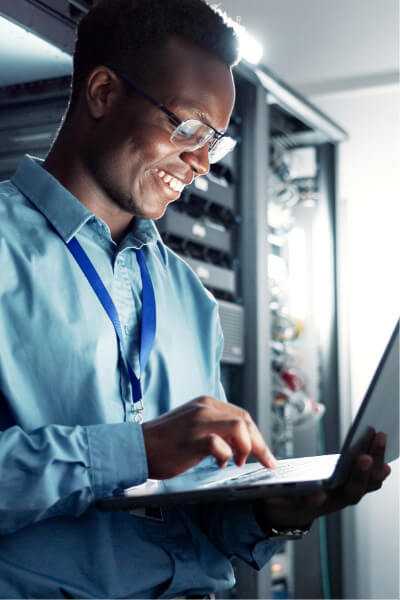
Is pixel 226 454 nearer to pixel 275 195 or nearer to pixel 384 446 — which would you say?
pixel 384 446

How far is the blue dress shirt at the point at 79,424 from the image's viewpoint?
2.83 feet

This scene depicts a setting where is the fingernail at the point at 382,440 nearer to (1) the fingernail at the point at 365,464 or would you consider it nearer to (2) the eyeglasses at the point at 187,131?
(1) the fingernail at the point at 365,464

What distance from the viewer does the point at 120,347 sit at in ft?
3.44

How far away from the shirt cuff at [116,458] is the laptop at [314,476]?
0.02 meters

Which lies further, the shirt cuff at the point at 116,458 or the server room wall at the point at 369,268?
the server room wall at the point at 369,268

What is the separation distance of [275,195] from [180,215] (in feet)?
3.27

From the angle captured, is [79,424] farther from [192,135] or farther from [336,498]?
[192,135]

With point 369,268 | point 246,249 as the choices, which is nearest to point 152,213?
point 246,249

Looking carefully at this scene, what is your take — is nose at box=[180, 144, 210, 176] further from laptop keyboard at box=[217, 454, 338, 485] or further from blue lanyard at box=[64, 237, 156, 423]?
laptop keyboard at box=[217, 454, 338, 485]

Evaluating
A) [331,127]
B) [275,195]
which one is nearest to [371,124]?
[331,127]

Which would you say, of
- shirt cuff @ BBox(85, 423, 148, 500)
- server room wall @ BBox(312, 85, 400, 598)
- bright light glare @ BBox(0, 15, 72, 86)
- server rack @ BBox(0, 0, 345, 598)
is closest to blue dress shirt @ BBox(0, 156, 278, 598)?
shirt cuff @ BBox(85, 423, 148, 500)

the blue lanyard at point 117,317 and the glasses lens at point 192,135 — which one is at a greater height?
the glasses lens at point 192,135

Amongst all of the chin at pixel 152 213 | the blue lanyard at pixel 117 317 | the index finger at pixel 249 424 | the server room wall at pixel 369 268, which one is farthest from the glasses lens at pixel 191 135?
the server room wall at pixel 369 268

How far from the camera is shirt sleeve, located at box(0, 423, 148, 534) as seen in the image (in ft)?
2.77
